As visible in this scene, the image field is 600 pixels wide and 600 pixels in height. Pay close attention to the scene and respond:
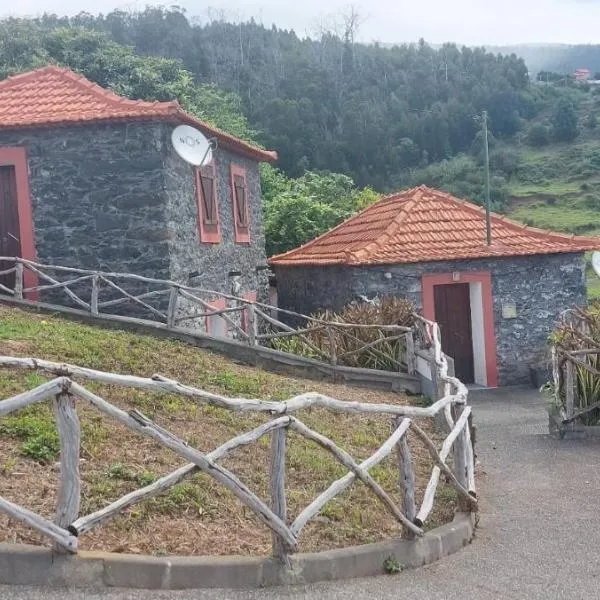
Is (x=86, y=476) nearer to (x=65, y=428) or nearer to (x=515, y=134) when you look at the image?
(x=65, y=428)

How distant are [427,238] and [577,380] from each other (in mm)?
6542

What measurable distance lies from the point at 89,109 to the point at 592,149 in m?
37.4

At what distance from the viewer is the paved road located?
178 inches

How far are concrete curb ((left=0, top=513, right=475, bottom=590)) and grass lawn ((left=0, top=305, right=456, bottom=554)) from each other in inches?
11.0

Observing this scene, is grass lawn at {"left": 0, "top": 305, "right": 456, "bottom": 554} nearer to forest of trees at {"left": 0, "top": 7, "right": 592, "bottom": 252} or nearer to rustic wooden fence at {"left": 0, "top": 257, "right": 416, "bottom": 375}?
rustic wooden fence at {"left": 0, "top": 257, "right": 416, "bottom": 375}

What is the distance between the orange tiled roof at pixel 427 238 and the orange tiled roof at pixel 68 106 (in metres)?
3.24

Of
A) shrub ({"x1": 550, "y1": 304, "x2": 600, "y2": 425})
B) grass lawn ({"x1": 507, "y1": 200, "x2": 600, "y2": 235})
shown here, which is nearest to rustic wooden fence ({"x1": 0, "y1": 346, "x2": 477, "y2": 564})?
shrub ({"x1": 550, "y1": 304, "x2": 600, "y2": 425})

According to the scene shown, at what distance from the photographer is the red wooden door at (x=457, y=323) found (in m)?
16.2

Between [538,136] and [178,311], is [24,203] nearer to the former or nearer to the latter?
[178,311]

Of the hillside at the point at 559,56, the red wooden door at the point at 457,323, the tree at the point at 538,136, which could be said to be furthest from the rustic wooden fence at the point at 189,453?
the hillside at the point at 559,56

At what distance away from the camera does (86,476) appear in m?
5.39

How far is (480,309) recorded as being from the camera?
1589 centimetres

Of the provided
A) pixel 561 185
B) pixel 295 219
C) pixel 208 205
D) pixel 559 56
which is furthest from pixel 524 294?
pixel 559 56

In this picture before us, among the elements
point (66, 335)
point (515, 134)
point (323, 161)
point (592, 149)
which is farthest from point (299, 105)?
point (66, 335)
